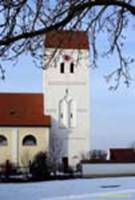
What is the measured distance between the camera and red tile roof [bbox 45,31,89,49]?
29.3ft

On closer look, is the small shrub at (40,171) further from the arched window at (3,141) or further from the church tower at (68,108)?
the arched window at (3,141)

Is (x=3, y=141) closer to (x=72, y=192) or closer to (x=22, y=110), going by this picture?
(x=22, y=110)

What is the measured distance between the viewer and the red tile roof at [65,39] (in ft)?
29.3

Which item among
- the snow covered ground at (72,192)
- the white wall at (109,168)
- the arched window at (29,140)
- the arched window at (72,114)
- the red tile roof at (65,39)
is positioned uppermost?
the arched window at (72,114)

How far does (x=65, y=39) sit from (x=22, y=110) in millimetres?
54923

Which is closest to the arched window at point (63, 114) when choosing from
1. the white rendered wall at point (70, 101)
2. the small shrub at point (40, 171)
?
the white rendered wall at point (70, 101)

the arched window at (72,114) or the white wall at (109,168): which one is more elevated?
the arched window at (72,114)

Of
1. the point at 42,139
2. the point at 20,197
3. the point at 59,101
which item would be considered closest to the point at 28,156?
the point at 42,139

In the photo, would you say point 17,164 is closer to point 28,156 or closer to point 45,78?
point 28,156

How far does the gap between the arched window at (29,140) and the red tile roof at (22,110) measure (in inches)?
48.6

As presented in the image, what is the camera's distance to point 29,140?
61.1 metres

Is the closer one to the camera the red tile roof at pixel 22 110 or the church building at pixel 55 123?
the church building at pixel 55 123

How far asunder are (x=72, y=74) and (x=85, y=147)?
6965 mm

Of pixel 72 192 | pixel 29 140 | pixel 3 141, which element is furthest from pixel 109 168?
pixel 3 141
